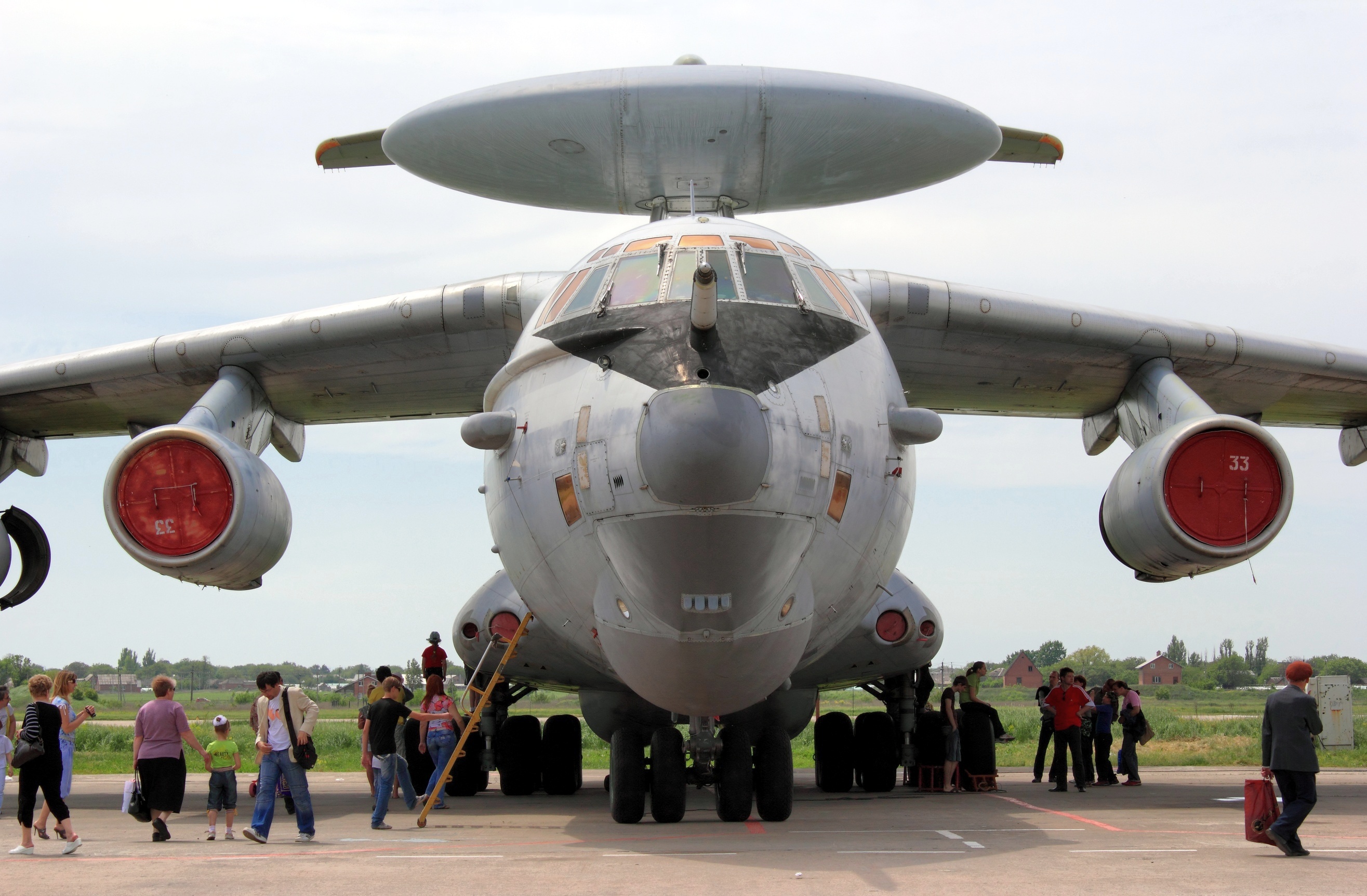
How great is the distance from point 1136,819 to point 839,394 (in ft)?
15.0

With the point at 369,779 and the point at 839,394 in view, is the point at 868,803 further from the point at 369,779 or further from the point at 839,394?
the point at 839,394

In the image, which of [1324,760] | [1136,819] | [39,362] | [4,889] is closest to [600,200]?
[39,362]

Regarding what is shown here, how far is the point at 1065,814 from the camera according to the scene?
33.2ft

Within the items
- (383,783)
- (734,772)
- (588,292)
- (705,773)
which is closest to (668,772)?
(705,773)

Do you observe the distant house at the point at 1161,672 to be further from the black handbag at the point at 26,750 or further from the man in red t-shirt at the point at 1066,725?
the black handbag at the point at 26,750

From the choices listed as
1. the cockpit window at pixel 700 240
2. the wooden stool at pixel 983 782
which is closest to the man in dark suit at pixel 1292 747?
the cockpit window at pixel 700 240

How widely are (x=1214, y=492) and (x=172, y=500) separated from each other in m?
7.82

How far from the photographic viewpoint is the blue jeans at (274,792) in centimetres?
848

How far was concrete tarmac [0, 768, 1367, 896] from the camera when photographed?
6.06m

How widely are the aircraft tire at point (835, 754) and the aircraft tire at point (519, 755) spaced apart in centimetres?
278

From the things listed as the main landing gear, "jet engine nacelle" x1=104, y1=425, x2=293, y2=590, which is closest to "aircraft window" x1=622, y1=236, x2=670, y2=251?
the main landing gear

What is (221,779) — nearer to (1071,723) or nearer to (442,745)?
(442,745)

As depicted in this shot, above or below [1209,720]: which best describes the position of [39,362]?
above

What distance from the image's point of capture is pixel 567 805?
37.9 ft
